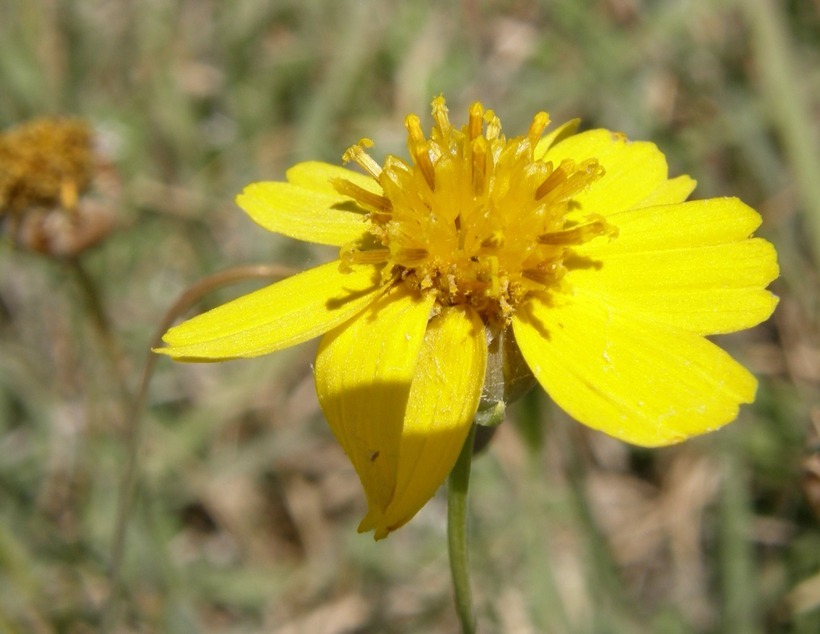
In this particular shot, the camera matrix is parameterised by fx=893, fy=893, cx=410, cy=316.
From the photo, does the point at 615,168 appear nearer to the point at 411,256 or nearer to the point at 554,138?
the point at 554,138

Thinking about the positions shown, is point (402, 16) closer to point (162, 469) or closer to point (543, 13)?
point (543, 13)

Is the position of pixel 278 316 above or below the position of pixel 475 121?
below

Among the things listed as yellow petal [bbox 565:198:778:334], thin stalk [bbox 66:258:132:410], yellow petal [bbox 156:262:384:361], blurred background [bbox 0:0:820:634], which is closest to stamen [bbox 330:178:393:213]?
yellow petal [bbox 156:262:384:361]

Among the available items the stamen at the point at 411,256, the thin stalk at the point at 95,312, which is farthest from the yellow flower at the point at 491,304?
the thin stalk at the point at 95,312

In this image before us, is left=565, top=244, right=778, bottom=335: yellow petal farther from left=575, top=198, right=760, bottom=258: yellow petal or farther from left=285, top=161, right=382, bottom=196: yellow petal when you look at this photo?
left=285, top=161, right=382, bottom=196: yellow petal

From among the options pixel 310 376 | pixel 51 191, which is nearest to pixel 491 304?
pixel 51 191

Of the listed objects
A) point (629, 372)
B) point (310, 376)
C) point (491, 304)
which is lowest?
point (310, 376)
